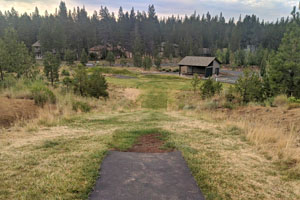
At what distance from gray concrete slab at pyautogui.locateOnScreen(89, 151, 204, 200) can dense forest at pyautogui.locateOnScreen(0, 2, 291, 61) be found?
75.4 m

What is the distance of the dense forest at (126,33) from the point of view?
7788cm

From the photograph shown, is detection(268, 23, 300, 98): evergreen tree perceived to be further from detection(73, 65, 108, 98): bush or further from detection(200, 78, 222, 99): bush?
detection(73, 65, 108, 98): bush

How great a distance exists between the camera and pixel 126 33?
324ft

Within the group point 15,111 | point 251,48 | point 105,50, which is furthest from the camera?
point 251,48

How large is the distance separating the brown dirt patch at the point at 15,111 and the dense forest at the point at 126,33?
67.4m

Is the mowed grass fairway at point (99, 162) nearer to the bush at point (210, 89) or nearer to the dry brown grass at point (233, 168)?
the dry brown grass at point (233, 168)

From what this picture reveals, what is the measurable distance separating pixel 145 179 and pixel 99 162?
1.26 metres

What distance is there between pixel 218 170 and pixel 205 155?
2.93 feet

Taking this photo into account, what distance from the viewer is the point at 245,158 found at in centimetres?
569

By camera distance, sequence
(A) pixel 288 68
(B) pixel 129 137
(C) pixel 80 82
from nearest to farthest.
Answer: (B) pixel 129 137
(C) pixel 80 82
(A) pixel 288 68

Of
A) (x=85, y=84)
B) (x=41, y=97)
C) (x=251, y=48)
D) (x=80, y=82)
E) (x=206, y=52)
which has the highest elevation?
(x=251, y=48)

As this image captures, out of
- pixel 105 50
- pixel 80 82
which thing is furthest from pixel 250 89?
pixel 105 50

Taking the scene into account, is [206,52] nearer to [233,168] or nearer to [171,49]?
[171,49]

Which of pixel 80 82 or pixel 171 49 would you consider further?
pixel 171 49
